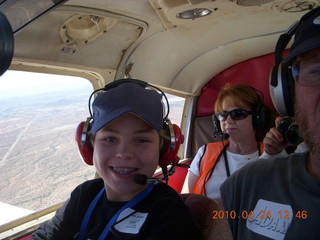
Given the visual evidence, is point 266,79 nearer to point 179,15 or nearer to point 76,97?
point 179,15

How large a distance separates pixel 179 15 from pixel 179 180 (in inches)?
91.8

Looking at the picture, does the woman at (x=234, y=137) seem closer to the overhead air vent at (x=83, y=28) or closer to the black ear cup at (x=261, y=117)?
the black ear cup at (x=261, y=117)

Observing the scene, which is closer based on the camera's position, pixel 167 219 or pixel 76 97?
pixel 167 219

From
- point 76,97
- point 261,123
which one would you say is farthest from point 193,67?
point 76,97

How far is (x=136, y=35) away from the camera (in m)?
2.24

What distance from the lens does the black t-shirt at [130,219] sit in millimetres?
1156

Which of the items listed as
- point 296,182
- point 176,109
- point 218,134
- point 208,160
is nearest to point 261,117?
point 218,134

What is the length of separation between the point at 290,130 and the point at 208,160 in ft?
3.16

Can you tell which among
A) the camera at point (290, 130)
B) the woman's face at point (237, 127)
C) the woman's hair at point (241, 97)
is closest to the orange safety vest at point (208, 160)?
the woman's face at point (237, 127)

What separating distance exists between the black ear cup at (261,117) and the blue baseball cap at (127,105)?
1.26 metres

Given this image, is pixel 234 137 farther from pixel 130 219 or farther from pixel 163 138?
pixel 130 219

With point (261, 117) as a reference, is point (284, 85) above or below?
above

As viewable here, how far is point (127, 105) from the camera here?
1324 mm
